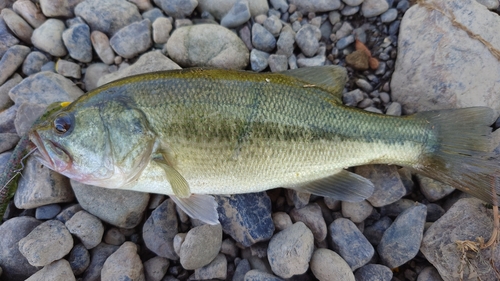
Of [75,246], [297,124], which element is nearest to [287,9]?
[297,124]

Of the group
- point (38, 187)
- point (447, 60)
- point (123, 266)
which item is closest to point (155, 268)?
point (123, 266)

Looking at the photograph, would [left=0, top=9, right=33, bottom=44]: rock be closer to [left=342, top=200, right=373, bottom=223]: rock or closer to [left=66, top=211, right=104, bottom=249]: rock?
[left=66, top=211, right=104, bottom=249]: rock

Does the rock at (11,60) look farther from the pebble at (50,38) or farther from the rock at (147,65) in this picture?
the rock at (147,65)

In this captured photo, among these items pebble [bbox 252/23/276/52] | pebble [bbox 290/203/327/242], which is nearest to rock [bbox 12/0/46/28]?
pebble [bbox 252/23/276/52]

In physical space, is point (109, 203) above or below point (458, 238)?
below

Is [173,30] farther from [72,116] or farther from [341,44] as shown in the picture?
[341,44]

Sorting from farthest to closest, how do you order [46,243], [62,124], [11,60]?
[11,60]
[46,243]
[62,124]

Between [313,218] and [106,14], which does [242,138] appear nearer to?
[313,218]

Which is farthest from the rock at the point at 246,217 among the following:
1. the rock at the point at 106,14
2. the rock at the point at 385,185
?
the rock at the point at 106,14
